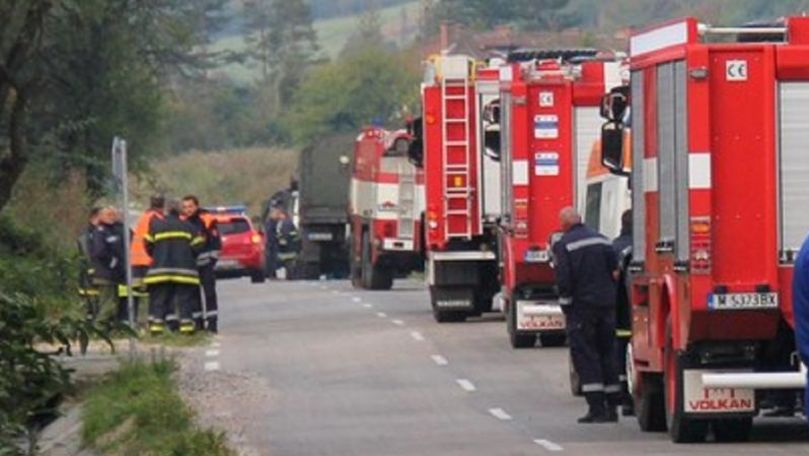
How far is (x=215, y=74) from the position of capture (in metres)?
156

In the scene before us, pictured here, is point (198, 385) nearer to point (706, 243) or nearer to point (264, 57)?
point (706, 243)

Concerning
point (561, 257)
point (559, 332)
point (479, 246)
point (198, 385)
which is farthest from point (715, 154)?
point (479, 246)

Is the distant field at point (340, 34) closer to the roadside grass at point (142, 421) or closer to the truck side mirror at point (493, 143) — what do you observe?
the truck side mirror at point (493, 143)

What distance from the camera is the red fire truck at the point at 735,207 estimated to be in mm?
20234

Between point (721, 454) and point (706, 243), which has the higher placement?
point (706, 243)

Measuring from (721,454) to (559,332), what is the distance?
12981 mm

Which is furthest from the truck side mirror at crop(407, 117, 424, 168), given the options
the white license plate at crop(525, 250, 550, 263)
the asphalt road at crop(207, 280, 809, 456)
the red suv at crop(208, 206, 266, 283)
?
the red suv at crop(208, 206, 266, 283)

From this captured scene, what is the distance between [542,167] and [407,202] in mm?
14952

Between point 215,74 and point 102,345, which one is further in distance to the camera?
point 215,74

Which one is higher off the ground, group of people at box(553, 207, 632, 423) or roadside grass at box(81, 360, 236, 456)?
group of people at box(553, 207, 632, 423)

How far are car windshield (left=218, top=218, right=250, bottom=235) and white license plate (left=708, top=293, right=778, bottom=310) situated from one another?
40808mm

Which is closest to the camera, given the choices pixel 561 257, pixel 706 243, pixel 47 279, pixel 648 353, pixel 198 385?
pixel 706 243

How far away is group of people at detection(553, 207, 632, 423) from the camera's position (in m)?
23.7

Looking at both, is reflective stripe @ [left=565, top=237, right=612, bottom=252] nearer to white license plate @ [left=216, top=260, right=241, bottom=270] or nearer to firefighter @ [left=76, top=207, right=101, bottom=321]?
firefighter @ [left=76, top=207, right=101, bottom=321]
